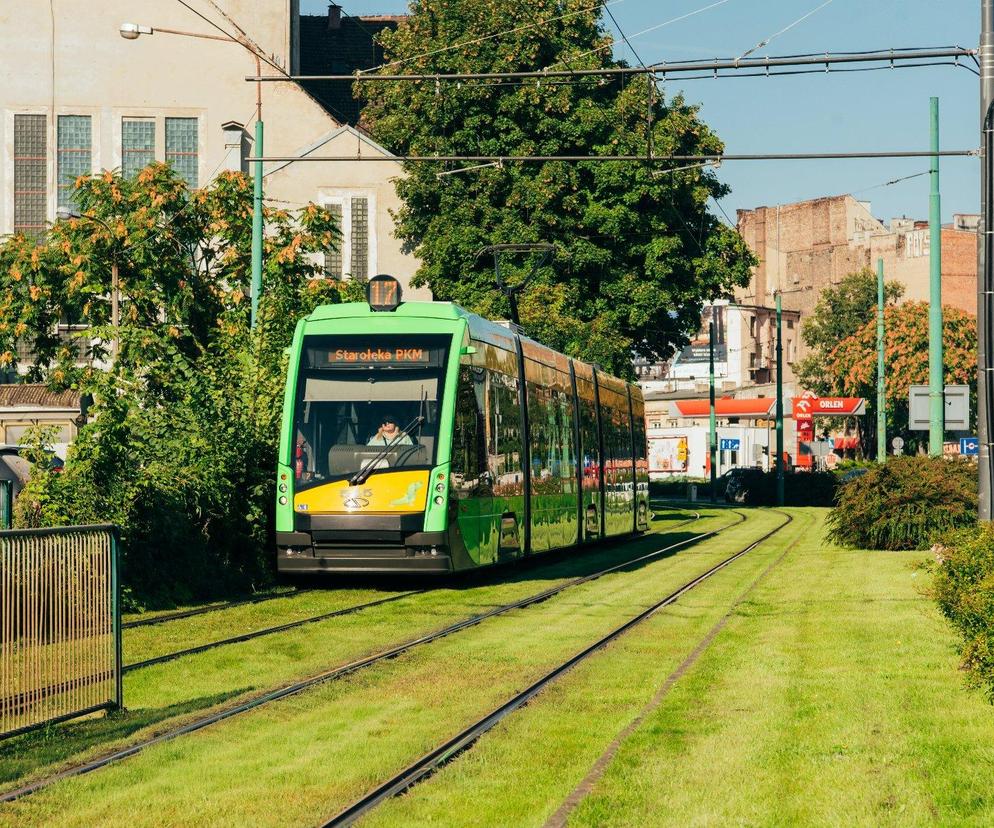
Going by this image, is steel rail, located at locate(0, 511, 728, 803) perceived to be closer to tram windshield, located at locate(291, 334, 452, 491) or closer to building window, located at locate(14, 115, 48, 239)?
tram windshield, located at locate(291, 334, 452, 491)

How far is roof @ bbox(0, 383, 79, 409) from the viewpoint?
4800cm

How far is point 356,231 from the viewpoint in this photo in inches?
2120

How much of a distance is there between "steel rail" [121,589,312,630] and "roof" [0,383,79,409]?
1151 inches

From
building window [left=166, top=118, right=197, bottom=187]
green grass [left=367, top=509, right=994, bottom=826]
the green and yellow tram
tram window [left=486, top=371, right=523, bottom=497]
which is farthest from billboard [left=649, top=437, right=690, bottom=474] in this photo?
green grass [left=367, top=509, right=994, bottom=826]

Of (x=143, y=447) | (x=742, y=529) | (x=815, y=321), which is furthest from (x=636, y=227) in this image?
(x=815, y=321)

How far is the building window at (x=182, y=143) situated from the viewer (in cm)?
5425

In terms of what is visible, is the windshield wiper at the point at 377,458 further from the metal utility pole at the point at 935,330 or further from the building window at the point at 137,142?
the building window at the point at 137,142

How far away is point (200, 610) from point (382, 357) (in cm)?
399

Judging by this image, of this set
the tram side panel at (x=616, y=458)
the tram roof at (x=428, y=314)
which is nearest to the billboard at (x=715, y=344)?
the tram side panel at (x=616, y=458)

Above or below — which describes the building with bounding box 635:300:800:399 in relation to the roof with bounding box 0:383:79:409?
above

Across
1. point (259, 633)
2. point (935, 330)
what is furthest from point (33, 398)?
point (259, 633)

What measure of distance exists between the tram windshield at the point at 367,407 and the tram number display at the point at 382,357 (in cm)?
1

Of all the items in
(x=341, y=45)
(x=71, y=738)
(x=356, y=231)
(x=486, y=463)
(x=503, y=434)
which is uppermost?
(x=341, y=45)

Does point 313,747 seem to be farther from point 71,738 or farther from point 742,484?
point 742,484
